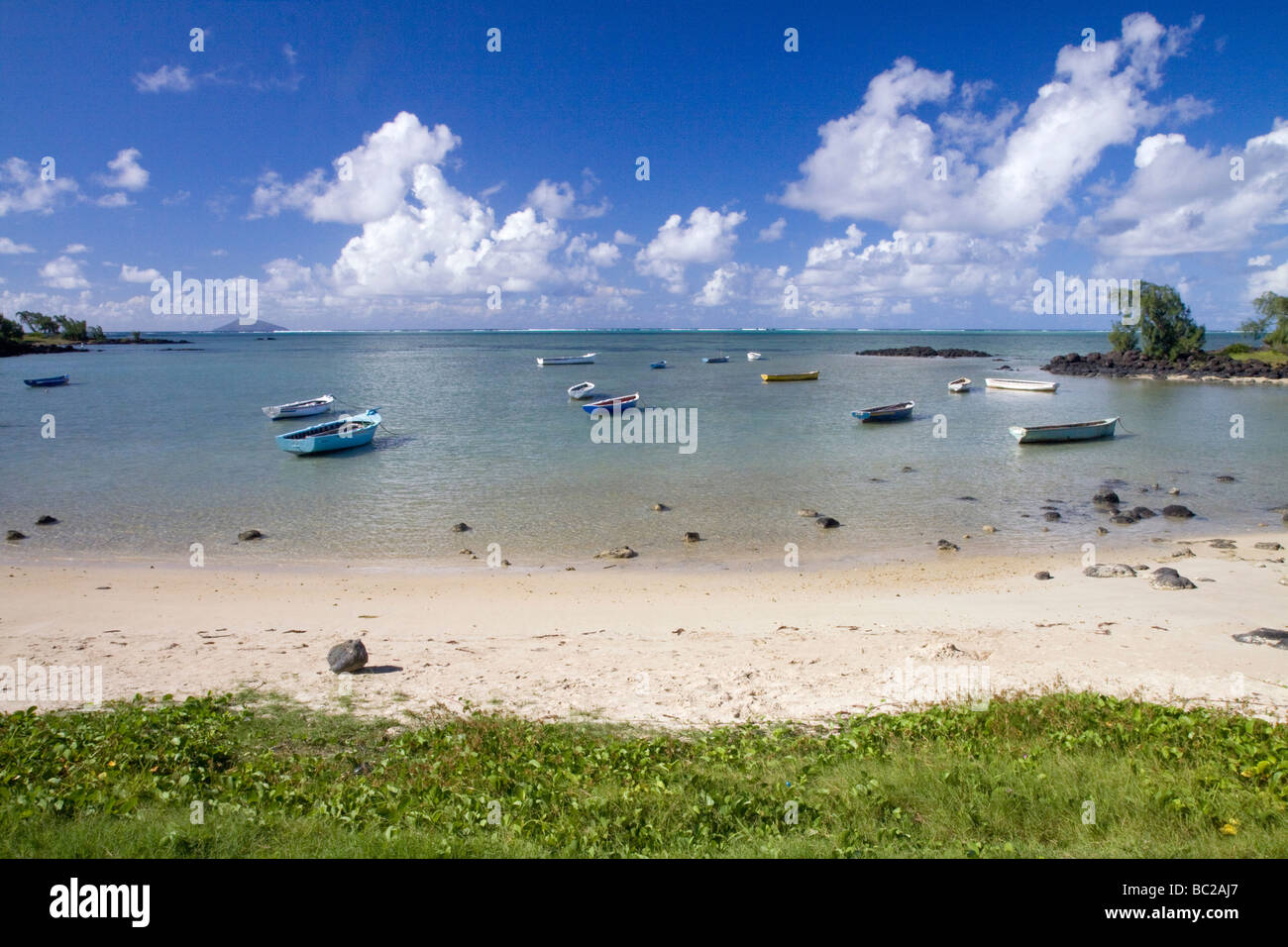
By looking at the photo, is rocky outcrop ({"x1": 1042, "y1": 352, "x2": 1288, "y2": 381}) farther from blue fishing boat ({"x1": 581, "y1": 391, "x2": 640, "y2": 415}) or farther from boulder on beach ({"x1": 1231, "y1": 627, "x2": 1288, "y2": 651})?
boulder on beach ({"x1": 1231, "y1": 627, "x2": 1288, "y2": 651})

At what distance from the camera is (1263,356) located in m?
83.8

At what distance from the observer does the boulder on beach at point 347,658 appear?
40.0 feet

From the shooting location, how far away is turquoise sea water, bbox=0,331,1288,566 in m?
23.4

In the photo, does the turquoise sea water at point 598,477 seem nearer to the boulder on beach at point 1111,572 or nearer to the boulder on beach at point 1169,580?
the boulder on beach at point 1111,572

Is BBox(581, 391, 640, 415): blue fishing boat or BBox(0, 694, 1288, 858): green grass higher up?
BBox(581, 391, 640, 415): blue fishing boat

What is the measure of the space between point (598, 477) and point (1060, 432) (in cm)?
2538

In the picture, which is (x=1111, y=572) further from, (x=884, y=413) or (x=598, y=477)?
(x=884, y=413)

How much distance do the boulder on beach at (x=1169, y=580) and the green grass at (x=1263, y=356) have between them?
265ft

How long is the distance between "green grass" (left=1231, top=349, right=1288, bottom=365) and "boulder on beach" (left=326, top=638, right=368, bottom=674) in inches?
3789

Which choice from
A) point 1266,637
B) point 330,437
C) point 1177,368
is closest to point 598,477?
point 330,437

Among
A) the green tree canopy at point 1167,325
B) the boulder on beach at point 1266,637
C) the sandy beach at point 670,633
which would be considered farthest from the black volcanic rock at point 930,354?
the boulder on beach at point 1266,637

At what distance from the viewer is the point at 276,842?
A: 19.4 feet

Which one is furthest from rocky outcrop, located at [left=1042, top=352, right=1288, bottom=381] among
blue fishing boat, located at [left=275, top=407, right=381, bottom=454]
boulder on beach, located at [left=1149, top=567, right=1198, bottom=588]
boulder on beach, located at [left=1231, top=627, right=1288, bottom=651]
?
blue fishing boat, located at [left=275, top=407, right=381, bottom=454]
